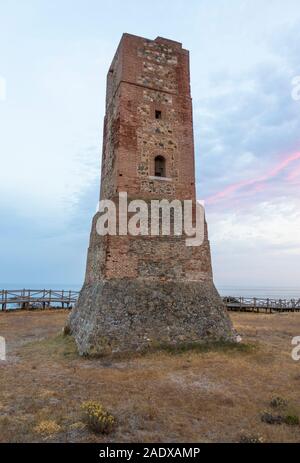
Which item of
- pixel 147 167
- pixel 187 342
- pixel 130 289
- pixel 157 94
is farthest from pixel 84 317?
pixel 157 94

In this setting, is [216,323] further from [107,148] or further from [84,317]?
[107,148]

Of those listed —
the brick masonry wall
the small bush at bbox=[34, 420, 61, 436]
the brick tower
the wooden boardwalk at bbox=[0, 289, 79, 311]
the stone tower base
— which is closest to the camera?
the small bush at bbox=[34, 420, 61, 436]

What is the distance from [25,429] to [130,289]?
23.4ft

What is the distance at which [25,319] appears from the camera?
23469mm

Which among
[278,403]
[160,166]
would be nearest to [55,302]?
[160,166]

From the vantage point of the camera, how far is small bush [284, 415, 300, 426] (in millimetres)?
6945

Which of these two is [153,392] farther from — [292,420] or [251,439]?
[292,420]

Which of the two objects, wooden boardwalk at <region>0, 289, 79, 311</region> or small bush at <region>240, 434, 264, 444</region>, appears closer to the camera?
small bush at <region>240, 434, 264, 444</region>

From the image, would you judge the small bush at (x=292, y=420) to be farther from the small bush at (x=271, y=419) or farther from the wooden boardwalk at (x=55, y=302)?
the wooden boardwalk at (x=55, y=302)

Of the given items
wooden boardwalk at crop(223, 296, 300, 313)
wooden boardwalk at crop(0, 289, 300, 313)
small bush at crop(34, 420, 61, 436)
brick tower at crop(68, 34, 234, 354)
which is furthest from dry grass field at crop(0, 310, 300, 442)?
wooden boardwalk at crop(223, 296, 300, 313)

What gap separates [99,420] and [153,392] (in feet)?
8.11

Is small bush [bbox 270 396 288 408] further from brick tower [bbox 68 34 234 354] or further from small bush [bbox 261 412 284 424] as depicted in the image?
brick tower [bbox 68 34 234 354]

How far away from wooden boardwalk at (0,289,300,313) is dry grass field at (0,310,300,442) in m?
15.7

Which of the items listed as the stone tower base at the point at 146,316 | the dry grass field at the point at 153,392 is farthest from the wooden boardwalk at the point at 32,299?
the stone tower base at the point at 146,316
